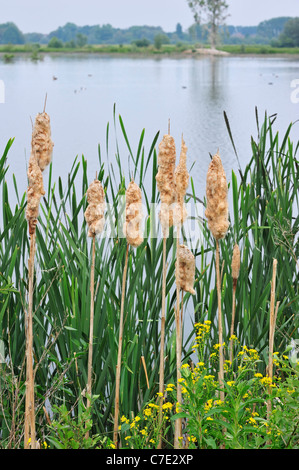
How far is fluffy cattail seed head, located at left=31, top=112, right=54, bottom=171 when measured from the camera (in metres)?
1.19

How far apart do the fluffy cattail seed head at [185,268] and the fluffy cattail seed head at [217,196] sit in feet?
0.41

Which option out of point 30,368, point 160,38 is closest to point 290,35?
point 160,38

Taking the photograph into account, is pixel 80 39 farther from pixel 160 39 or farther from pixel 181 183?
pixel 181 183

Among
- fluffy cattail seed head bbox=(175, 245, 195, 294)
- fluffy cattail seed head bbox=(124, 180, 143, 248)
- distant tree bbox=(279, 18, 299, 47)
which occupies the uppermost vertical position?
distant tree bbox=(279, 18, 299, 47)

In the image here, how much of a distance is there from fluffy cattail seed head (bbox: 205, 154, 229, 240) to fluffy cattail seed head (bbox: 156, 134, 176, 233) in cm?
9

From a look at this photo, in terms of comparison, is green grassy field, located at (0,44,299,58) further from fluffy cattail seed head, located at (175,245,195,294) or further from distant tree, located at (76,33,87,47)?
fluffy cattail seed head, located at (175,245,195,294)

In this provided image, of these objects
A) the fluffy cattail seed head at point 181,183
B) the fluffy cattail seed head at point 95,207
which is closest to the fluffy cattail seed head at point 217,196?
the fluffy cattail seed head at point 181,183

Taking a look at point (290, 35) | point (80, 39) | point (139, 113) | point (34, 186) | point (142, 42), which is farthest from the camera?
point (142, 42)

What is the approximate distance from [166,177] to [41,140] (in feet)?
0.88

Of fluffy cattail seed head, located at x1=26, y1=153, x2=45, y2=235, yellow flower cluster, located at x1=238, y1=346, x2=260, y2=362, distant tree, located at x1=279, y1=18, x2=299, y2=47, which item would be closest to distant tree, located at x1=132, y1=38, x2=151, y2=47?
distant tree, located at x1=279, y1=18, x2=299, y2=47

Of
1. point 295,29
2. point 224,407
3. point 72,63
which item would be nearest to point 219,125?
point 224,407

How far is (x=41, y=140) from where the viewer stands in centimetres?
120

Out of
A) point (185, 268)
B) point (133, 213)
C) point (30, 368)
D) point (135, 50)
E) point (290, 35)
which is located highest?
point (135, 50)
